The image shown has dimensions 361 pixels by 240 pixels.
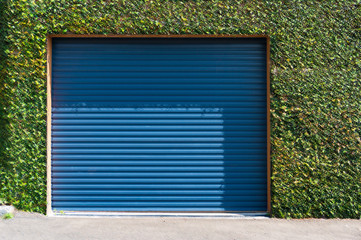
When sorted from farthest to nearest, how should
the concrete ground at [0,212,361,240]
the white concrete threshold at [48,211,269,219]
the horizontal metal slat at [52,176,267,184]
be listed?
1. the horizontal metal slat at [52,176,267,184]
2. the white concrete threshold at [48,211,269,219]
3. the concrete ground at [0,212,361,240]

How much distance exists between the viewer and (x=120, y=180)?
6.44 meters

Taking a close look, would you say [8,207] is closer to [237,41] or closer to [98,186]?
[98,186]

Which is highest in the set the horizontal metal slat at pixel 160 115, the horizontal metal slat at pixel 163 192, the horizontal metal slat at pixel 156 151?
the horizontal metal slat at pixel 160 115

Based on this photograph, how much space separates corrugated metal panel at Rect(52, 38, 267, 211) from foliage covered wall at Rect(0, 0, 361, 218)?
34 cm

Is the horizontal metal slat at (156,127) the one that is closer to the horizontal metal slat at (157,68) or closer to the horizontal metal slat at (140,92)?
the horizontal metal slat at (140,92)

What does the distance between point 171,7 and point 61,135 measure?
3.12 meters

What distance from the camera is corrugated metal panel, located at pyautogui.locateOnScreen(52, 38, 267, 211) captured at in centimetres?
643

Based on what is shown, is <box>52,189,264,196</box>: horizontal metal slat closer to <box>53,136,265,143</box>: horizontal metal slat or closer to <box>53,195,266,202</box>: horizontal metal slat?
<box>53,195,266,202</box>: horizontal metal slat

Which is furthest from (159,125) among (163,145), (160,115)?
(163,145)

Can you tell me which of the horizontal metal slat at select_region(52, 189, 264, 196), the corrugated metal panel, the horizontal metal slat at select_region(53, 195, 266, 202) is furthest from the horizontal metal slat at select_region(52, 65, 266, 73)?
the horizontal metal slat at select_region(53, 195, 266, 202)

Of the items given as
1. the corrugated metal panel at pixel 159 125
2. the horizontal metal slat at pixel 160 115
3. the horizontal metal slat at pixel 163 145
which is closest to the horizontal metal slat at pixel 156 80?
the corrugated metal panel at pixel 159 125

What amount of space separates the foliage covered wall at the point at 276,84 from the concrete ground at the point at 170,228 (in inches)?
13.1

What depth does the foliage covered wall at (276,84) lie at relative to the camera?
6156mm

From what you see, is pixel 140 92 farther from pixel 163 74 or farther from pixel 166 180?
pixel 166 180
